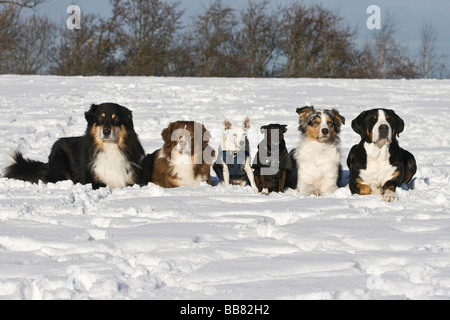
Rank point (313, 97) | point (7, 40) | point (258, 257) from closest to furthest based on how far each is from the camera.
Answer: point (258, 257) < point (313, 97) < point (7, 40)

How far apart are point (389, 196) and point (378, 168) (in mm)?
477

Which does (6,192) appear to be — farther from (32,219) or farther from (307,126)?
(307,126)

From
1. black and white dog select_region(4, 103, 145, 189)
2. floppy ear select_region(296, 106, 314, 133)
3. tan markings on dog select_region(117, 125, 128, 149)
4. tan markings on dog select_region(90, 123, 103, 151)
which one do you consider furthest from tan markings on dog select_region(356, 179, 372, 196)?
tan markings on dog select_region(90, 123, 103, 151)

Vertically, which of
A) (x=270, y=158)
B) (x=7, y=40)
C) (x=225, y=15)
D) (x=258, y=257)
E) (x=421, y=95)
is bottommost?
(x=258, y=257)

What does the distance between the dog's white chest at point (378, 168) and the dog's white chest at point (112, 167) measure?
10.5ft

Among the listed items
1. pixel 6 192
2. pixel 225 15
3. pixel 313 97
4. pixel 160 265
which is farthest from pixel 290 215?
pixel 225 15

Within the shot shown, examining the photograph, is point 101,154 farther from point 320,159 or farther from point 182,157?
point 320,159

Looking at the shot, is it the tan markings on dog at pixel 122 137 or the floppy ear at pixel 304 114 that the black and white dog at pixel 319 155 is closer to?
the floppy ear at pixel 304 114

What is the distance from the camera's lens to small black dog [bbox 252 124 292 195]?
290 inches

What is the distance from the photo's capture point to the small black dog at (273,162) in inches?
290

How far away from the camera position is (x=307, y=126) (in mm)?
7375

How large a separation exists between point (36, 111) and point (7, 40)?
83.7 feet

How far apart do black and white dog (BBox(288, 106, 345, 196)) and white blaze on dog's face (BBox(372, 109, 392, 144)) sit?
0.54 meters

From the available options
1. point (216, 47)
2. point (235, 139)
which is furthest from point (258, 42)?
point (235, 139)
